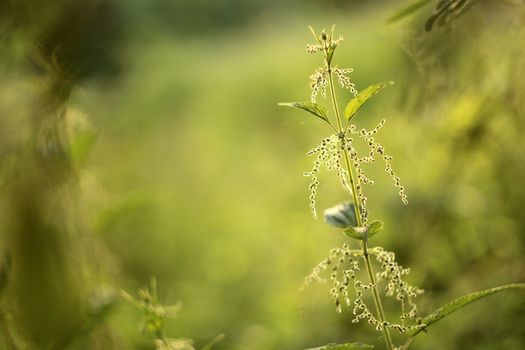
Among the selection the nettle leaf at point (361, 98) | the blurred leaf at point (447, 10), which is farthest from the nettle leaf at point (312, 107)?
the blurred leaf at point (447, 10)

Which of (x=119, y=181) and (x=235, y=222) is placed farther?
(x=119, y=181)

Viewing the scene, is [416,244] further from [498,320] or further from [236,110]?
[236,110]

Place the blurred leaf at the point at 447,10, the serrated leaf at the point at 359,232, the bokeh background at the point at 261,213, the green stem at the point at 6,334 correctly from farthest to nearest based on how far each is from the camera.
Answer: the bokeh background at the point at 261,213, the green stem at the point at 6,334, the blurred leaf at the point at 447,10, the serrated leaf at the point at 359,232

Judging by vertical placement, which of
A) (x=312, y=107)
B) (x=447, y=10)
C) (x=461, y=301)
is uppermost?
(x=447, y=10)

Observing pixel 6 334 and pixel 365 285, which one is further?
pixel 6 334

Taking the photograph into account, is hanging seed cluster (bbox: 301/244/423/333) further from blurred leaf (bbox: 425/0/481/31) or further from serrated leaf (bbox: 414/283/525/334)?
blurred leaf (bbox: 425/0/481/31)

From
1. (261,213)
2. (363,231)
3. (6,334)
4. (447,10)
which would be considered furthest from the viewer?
(261,213)

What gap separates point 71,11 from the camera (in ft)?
3.60

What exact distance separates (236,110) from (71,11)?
3.42 meters

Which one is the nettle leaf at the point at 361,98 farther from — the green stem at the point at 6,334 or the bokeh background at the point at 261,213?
the green stem at the point at 6,334

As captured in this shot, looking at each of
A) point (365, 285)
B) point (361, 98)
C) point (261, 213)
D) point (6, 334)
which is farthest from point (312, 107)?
point (261, 213)

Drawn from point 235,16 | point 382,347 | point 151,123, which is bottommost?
point 382,347

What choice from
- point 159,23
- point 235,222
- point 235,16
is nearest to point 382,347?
point 235,222

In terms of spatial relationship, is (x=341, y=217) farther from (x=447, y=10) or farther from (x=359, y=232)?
(x=447, y=10)
